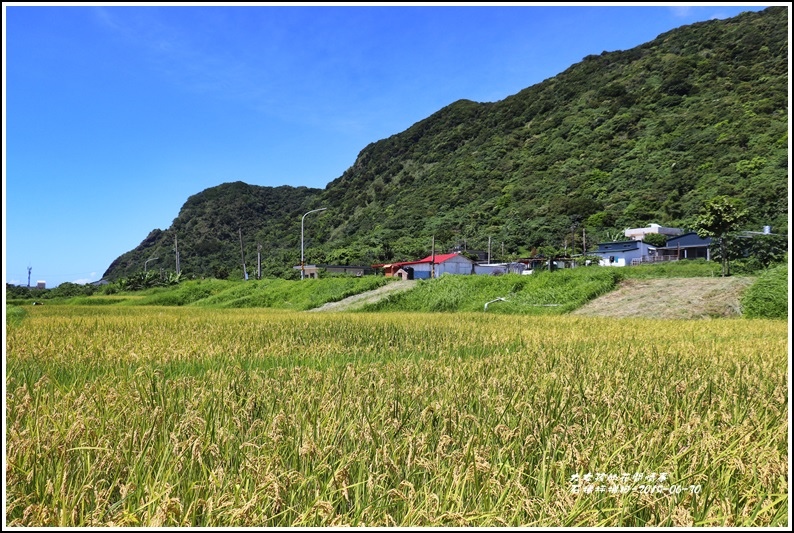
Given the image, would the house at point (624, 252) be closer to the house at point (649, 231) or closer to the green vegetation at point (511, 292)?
the house at point (649, 231)

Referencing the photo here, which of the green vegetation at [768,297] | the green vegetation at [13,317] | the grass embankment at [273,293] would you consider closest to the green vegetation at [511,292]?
the grass embankment at [273,293]

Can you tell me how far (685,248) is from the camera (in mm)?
49781

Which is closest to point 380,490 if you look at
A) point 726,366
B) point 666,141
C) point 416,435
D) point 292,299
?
point 416,435

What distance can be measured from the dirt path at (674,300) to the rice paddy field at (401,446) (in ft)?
35.7

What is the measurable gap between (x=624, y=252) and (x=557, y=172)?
104ft

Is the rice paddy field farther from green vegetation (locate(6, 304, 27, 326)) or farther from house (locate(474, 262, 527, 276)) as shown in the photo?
house (locate(474, 262, 527, 276))

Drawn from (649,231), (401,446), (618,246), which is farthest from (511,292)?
(649,231)

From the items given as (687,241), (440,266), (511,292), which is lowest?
(511,292)

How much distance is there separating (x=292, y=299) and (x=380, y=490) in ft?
99.6

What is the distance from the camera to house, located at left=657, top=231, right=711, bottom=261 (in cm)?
4788

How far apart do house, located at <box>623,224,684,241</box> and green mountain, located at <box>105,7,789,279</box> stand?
2.26m

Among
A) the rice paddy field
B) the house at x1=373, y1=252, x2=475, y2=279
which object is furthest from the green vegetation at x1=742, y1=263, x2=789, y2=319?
the house at x1=373, y1=252, x2=475, y2=279

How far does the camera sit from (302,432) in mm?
→ 2445

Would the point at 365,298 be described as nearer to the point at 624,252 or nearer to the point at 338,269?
the point at 624,252
